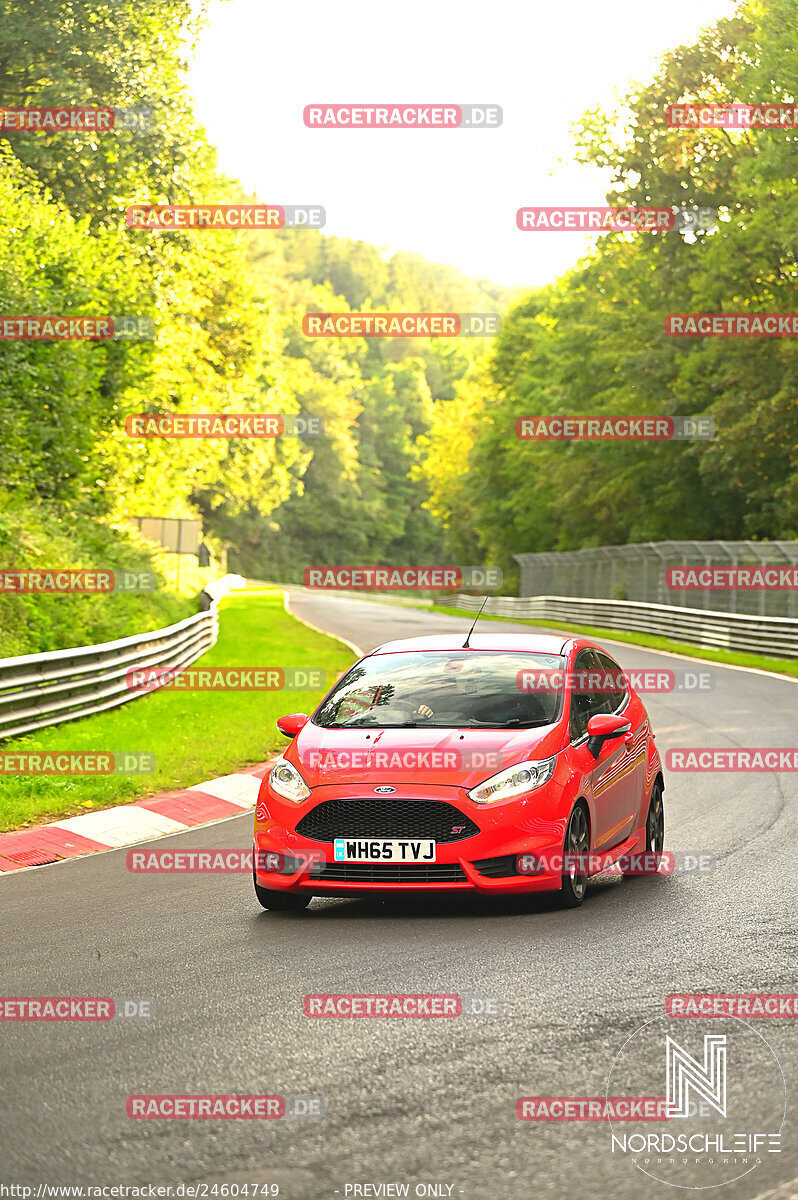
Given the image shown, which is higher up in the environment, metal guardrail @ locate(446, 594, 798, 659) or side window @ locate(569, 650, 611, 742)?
side window @ locate(569, 650, 611, 742)

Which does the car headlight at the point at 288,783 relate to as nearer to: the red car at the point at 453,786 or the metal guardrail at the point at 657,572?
the red car at the point at 453,786

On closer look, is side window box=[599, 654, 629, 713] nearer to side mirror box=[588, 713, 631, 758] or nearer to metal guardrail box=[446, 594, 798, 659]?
side mirror box=[588, 713, 631, 758]

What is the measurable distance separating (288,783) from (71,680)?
8.85 m

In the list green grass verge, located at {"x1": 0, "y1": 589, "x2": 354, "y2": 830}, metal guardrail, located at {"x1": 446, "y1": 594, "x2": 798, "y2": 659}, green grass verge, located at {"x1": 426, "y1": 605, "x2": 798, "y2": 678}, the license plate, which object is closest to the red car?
the license plate

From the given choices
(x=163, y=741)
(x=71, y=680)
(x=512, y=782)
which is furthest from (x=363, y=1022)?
(x=71, y=680)

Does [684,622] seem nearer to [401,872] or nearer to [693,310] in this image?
[693,310]

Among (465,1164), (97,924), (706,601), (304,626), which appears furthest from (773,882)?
(304,626)

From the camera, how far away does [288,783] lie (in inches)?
327

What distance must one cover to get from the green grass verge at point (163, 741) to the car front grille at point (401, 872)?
4445 mm

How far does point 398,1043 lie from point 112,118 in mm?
32431

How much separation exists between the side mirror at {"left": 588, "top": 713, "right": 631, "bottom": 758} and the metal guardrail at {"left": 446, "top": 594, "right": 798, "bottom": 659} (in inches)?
905

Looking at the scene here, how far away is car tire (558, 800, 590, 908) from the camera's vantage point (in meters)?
8.04

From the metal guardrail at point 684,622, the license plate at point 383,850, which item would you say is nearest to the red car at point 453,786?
the license plate at point 383,850

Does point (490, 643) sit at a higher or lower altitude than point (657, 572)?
higher
